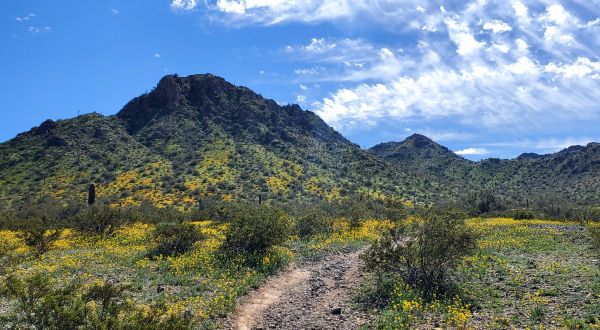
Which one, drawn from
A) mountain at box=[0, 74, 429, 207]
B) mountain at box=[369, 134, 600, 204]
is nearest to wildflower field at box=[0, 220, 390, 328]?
mountain at box=[0, 74, 429, 207]

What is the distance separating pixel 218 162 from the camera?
84.6 m

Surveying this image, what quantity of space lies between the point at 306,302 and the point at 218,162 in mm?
72095

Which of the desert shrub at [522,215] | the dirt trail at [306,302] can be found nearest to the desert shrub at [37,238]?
the dirt trail at [306,302]

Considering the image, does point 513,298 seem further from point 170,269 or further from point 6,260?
point 6,260

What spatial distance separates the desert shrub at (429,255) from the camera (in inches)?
563

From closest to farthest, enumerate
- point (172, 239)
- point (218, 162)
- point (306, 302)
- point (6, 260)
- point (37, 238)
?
point (6, 260) < point (306, 302) < point (172, 239) < point (37, 238) < point (218, 162)

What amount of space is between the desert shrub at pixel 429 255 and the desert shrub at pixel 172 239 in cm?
976

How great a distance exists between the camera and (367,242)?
25906 millimetres

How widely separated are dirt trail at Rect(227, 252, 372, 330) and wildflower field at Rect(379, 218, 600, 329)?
1603 mm

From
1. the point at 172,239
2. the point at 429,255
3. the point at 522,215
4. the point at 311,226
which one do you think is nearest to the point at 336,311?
the point at 429,255

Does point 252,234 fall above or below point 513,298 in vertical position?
above

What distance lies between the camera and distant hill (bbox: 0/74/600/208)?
7169 centimetres

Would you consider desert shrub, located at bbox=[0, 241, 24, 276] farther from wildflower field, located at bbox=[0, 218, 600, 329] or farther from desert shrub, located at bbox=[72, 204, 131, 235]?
desert shrub, located at bbox=[72, 204, 131, 235]

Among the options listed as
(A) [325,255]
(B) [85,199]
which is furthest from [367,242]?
(B) [85,199]
